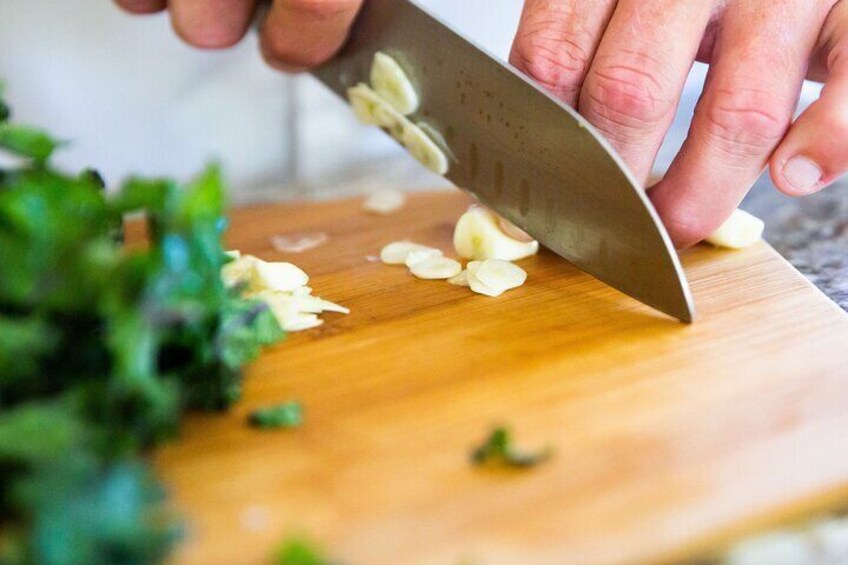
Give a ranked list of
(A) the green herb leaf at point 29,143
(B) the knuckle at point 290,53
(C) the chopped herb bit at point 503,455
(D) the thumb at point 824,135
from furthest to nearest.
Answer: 1. (B) the knuckle at point 290,53
2. (D) the thumb at point 824,135
3. (A) the green herb leaf at point 29,143
4. (C) the chopped herb bit at point 503,455

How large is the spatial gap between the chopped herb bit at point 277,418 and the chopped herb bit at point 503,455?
161 millimetres

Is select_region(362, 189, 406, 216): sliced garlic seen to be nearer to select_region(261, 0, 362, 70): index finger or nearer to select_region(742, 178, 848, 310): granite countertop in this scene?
select_region(261, 0, 362, 70): index finger

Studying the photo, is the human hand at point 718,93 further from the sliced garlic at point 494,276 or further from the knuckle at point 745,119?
the sliced garlic at point 494,276

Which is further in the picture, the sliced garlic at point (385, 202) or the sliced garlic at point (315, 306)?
the sliced garlic at point (385, 202)

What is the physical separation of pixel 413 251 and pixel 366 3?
32 cm

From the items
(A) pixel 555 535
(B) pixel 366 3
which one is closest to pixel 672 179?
(B) pixel 366 3

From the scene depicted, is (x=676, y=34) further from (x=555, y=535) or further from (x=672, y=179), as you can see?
(x=555, y=535)

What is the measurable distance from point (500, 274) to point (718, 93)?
12.5 inches

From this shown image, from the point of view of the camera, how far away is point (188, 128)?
175 centimetres

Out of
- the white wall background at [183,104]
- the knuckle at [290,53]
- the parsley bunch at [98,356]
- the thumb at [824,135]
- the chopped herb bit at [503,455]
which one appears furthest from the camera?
the white wall background at [183,104]

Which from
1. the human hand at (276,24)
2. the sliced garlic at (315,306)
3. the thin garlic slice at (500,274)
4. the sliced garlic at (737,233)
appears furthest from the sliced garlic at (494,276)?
the human hand at (276,24)

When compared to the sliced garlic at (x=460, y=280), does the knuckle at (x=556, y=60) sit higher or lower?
higher

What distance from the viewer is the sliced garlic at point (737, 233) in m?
1.21

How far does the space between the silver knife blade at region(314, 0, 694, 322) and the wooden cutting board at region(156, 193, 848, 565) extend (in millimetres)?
41
